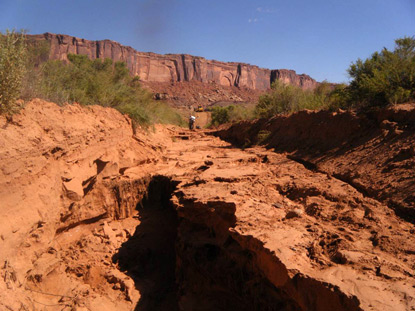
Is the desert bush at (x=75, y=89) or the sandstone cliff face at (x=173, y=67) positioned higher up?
the sandstone cliff face at (x=173, y=67)

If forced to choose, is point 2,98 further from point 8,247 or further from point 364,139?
point 364,139

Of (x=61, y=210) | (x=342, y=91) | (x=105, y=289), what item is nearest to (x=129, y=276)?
(x=105, y=289)

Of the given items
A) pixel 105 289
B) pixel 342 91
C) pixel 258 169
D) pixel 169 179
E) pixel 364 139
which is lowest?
pixel 105 289

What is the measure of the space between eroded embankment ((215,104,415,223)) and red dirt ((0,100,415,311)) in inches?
1.4

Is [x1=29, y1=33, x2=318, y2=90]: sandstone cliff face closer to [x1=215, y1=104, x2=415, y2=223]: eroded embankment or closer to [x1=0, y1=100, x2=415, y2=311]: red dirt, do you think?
[x1=215, y1=104, x2=415, y2=223]: eroded embankment

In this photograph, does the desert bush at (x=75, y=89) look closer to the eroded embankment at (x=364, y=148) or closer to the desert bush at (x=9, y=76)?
the desert bush at (x=9, y=76)

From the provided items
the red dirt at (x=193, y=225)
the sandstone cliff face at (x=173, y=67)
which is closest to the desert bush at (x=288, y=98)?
the red dirt at (x=193, y=225)

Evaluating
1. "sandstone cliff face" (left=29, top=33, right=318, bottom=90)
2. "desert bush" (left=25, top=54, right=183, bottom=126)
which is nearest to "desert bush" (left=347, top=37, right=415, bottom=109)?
"desert bush" (left=25, top=54, right=183, bottom=126)

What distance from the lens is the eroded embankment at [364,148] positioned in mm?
4164

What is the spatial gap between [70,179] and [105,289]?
179 cm

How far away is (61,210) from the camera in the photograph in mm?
4695

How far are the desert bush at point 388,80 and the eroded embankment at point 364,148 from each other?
0.64 m

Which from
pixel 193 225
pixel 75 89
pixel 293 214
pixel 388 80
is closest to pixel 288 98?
pixel 388 80

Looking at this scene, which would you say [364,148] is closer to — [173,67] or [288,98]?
[288,98]
